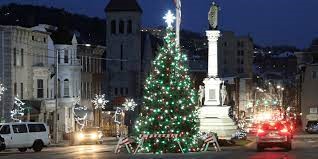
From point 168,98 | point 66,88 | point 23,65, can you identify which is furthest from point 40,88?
point 168,98

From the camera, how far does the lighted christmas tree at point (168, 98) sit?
4025 cm

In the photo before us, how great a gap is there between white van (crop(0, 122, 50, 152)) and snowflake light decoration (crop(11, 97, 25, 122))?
718 inches

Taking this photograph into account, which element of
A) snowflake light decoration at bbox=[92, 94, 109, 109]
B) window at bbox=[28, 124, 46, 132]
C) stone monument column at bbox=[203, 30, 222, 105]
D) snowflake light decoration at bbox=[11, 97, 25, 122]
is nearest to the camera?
window at bbox=[28, 124, 46, 132]

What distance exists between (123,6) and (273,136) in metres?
77.8

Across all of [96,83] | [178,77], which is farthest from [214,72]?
[96,83]

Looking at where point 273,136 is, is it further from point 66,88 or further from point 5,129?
point 66,88

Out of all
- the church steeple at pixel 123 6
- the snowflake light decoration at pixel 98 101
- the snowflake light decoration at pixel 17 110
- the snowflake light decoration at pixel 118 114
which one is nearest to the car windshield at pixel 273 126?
the snowflake light decoration at pixel 17 110

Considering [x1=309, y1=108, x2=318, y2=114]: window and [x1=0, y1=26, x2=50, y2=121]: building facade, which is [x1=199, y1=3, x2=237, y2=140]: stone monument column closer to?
[x1=0, y1=26, x2=50, y2=121]: building facade

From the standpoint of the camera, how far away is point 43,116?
7731cm

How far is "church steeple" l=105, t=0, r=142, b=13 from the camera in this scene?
380ft

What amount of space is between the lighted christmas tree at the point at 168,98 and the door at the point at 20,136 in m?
10.2

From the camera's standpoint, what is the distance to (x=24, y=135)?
4800 centimetres

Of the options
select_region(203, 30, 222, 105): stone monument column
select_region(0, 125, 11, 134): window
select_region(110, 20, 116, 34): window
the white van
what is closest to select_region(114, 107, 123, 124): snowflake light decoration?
select_region(110, 20, 116, 34): window

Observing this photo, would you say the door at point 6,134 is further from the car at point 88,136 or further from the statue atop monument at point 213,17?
the statue atop monument at point 213,17
